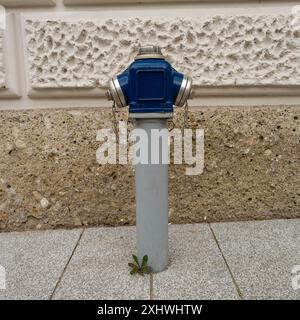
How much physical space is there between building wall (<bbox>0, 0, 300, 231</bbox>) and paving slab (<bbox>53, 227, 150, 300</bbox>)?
30 centimetres

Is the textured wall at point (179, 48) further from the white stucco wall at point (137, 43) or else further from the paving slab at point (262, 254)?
the paving slab at point (262, 254)

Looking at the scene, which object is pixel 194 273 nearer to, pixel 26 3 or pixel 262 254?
pixel 262 254

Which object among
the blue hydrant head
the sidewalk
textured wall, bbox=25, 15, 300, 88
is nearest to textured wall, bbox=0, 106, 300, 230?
the sidewalk

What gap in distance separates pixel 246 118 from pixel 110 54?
121cm

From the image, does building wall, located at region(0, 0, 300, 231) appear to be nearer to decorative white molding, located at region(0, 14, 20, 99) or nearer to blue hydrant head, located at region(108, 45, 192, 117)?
decorative white molding, located at region(0, 14, 20, 99)

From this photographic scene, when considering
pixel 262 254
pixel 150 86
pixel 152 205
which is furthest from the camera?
pixel 262 254

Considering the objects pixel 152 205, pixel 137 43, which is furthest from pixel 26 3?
pixel 152 205

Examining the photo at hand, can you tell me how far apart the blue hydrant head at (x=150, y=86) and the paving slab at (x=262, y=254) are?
43.1 inches

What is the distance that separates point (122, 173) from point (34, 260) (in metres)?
0.93

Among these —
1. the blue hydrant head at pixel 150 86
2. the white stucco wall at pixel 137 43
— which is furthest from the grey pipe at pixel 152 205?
the white stucco wall at pixel 137 43

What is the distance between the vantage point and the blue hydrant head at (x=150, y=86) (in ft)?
5.61

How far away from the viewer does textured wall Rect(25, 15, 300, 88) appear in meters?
2.58

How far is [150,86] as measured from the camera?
1.73m

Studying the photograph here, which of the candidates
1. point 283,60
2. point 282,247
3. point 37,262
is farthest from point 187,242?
point 283,60
